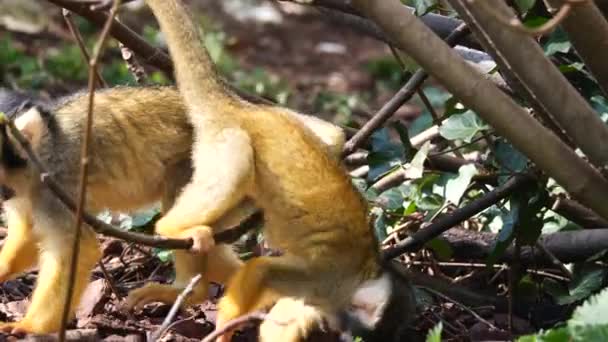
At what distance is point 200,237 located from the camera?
3566 millimetres

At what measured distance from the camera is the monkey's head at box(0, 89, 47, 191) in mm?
3916

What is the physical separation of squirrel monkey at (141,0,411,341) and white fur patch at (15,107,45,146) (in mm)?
575

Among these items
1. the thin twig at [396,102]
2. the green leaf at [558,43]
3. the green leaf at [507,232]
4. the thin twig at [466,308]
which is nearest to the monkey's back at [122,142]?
the thin twig at [396,102]

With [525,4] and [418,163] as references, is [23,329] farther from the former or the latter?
[525,4]

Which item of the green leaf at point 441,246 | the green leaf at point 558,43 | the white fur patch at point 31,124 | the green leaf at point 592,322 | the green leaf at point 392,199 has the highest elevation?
the green leaf at point 558,43

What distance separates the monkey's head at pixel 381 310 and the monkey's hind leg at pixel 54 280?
962 millimetres

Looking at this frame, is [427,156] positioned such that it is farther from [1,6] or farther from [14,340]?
[1,6]

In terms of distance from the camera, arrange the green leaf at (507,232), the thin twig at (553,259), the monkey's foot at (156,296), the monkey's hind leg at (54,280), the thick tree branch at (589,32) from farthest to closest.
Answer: the thin twig at (553,259), the monkey's foot at (156,296), the green leaf at (507,232), the monkey's hind leg at (54,280), the thick tree branch at (589,32)

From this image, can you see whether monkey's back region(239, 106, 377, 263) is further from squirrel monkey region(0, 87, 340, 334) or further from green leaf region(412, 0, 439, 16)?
green leaf region(412, 0, 439, 16)

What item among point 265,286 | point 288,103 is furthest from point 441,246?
point 288,103

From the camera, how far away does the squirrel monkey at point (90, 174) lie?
395 cm

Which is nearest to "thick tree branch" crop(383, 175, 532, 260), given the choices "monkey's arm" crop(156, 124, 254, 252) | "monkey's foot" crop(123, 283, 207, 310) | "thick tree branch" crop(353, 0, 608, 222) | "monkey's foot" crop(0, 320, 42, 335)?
"monkey's arm" crop(156, 124, 254, 252)

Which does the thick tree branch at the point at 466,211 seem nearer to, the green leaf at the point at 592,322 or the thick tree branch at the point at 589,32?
the thick tree branch at the point at 589,32

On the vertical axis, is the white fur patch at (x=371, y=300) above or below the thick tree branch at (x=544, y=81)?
below
